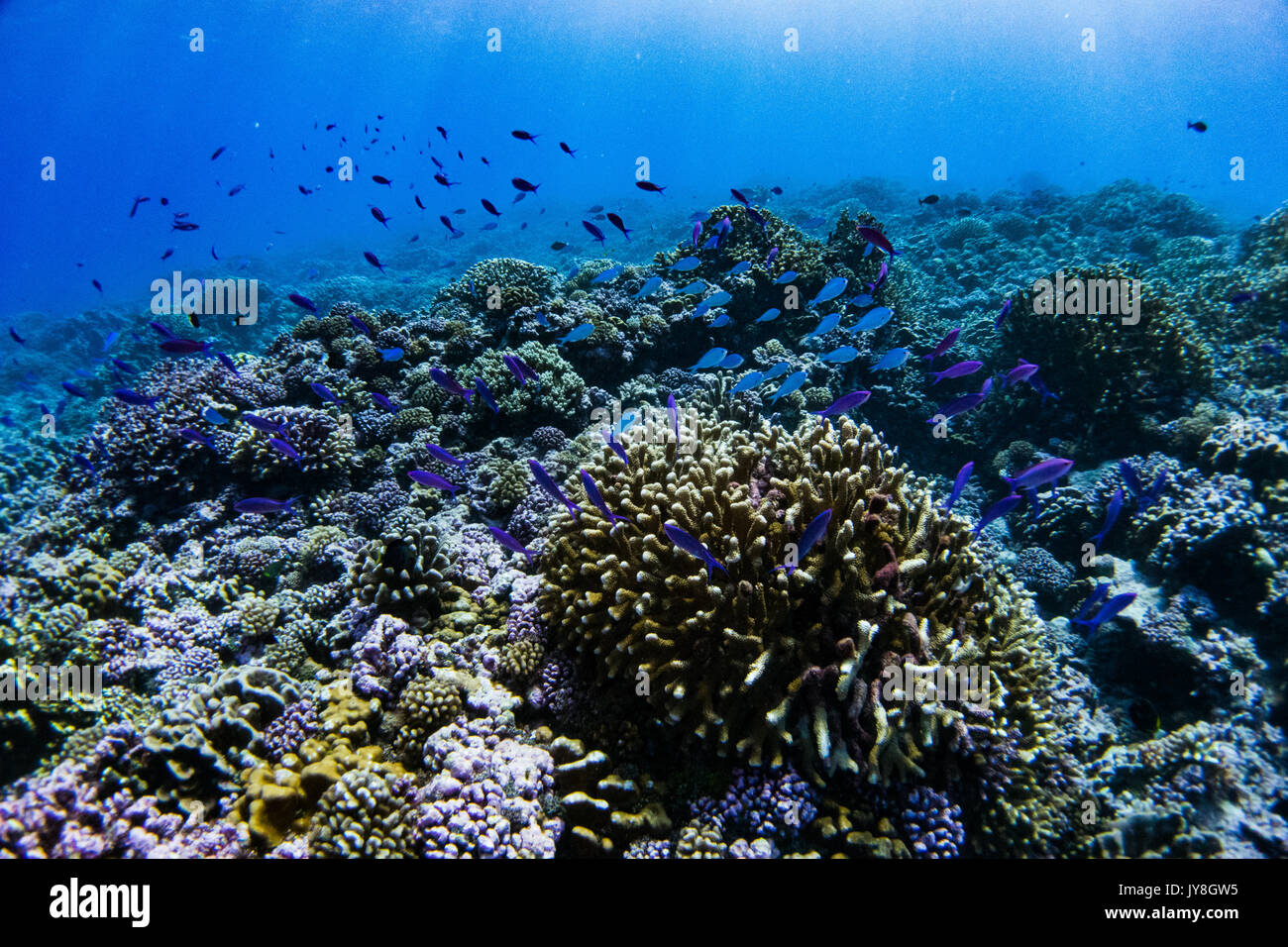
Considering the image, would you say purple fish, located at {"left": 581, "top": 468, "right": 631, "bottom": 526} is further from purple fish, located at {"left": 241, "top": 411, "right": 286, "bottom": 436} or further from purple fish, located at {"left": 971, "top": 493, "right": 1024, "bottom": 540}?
purple fish, located at {"left": 241, "top": 411, "right": 286, "bottom": 436}

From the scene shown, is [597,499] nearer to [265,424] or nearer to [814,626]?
[814,626]

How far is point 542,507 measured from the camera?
249 inches

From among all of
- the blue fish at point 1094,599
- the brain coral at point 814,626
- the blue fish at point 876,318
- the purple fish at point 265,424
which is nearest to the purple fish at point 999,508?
the brain coral at point 814,626

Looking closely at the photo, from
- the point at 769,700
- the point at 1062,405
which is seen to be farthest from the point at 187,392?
the point at 1062,405

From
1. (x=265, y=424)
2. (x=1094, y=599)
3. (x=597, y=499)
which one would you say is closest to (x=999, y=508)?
(x=1094, y=599)

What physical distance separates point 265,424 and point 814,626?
6980mm

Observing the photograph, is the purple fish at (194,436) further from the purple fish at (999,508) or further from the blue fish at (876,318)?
the purple fish at (999,508)

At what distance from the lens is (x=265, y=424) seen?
6684 mm

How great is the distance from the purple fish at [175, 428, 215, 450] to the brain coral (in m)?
6.39

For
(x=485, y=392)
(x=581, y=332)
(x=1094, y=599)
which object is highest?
(x=581, y=332)

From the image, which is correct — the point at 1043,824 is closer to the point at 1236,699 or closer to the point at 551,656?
the point at 1236,699

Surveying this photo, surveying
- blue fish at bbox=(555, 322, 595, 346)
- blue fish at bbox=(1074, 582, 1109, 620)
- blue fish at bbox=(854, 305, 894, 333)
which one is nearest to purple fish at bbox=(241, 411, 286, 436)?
blue fish at bbox=(555, 322, 595, 346)

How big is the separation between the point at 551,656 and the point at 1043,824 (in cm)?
364

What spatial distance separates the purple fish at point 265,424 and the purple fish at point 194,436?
73 cm
